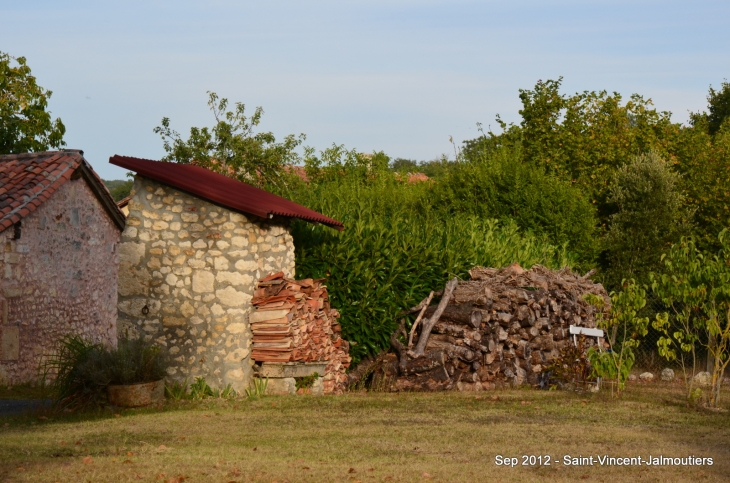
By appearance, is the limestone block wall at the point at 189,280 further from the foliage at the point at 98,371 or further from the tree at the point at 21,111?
the tree at the point at 21,111

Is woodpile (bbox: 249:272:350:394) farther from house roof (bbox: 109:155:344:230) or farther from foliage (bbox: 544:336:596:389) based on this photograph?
foliage (bbox: 544:336:596:389)

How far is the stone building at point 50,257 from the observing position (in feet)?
57.2

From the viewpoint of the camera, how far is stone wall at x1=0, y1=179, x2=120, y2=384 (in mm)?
17391

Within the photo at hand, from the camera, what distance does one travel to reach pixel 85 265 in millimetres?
20188

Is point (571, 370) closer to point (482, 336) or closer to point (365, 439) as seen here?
point (482, 336)

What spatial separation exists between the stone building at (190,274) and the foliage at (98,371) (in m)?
1.11

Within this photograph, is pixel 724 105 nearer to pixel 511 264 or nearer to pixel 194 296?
pixel 511 264

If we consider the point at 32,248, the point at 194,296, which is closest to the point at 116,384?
the point at 194,296

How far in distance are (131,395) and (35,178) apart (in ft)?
29.4

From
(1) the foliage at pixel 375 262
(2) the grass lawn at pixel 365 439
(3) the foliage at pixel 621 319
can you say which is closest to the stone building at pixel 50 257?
(1) the foliage at pixel 375 262

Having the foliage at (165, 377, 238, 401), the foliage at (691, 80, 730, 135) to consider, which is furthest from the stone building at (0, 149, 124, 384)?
the foliage at (691, 80, 730, 135)

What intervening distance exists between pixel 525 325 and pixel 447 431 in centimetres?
629

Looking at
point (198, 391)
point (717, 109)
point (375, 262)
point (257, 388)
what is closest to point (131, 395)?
point (198, 391)

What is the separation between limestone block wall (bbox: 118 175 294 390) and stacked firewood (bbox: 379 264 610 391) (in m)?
3.10
